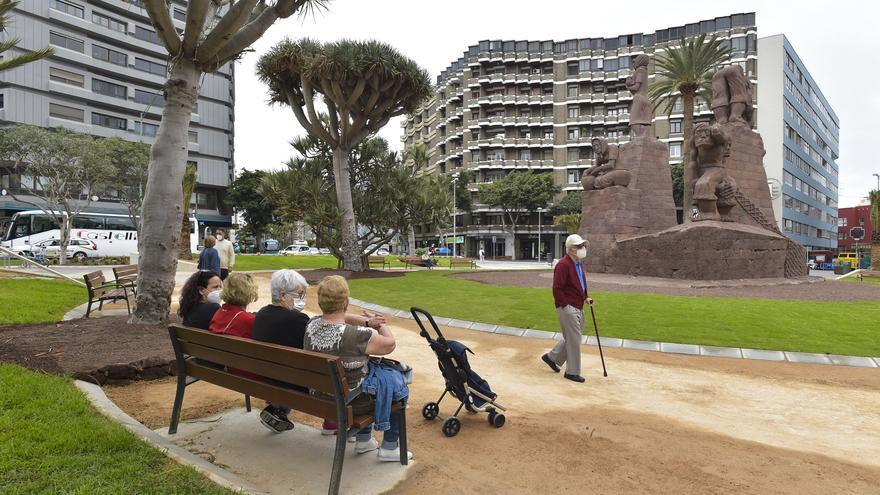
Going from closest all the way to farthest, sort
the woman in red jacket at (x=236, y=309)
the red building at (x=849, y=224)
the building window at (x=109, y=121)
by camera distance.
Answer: the woman in red jacket at (x=236, y=309) → the building window at (x=109, y=121) → the red building at (x=849, y=224)

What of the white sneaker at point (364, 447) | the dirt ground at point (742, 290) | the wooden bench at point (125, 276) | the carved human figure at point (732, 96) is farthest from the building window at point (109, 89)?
the white sneaker at point (364, 447)

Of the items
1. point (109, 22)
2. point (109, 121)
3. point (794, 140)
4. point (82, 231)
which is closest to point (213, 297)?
point (82, 231)

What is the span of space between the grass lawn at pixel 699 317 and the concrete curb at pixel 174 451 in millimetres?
6963

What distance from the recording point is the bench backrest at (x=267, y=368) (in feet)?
10.2

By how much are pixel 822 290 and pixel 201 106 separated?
207 ft

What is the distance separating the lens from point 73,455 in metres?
3.19

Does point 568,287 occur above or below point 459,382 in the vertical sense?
above

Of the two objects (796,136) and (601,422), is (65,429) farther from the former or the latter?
(796,136)

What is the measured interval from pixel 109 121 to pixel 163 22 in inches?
2243

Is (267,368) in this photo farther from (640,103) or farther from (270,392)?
(640,103)

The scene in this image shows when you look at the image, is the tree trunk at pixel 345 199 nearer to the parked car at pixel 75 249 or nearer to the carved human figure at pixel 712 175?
the carved human figure at pixel 712 175

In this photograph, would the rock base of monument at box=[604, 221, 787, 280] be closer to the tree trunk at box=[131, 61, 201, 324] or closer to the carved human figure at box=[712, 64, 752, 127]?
the carved human figure at box=[712, 64, 752, 127]

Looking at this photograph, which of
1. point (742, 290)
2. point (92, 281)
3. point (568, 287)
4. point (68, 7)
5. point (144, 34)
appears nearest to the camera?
point (568, 287)

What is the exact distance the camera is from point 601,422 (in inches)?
181
